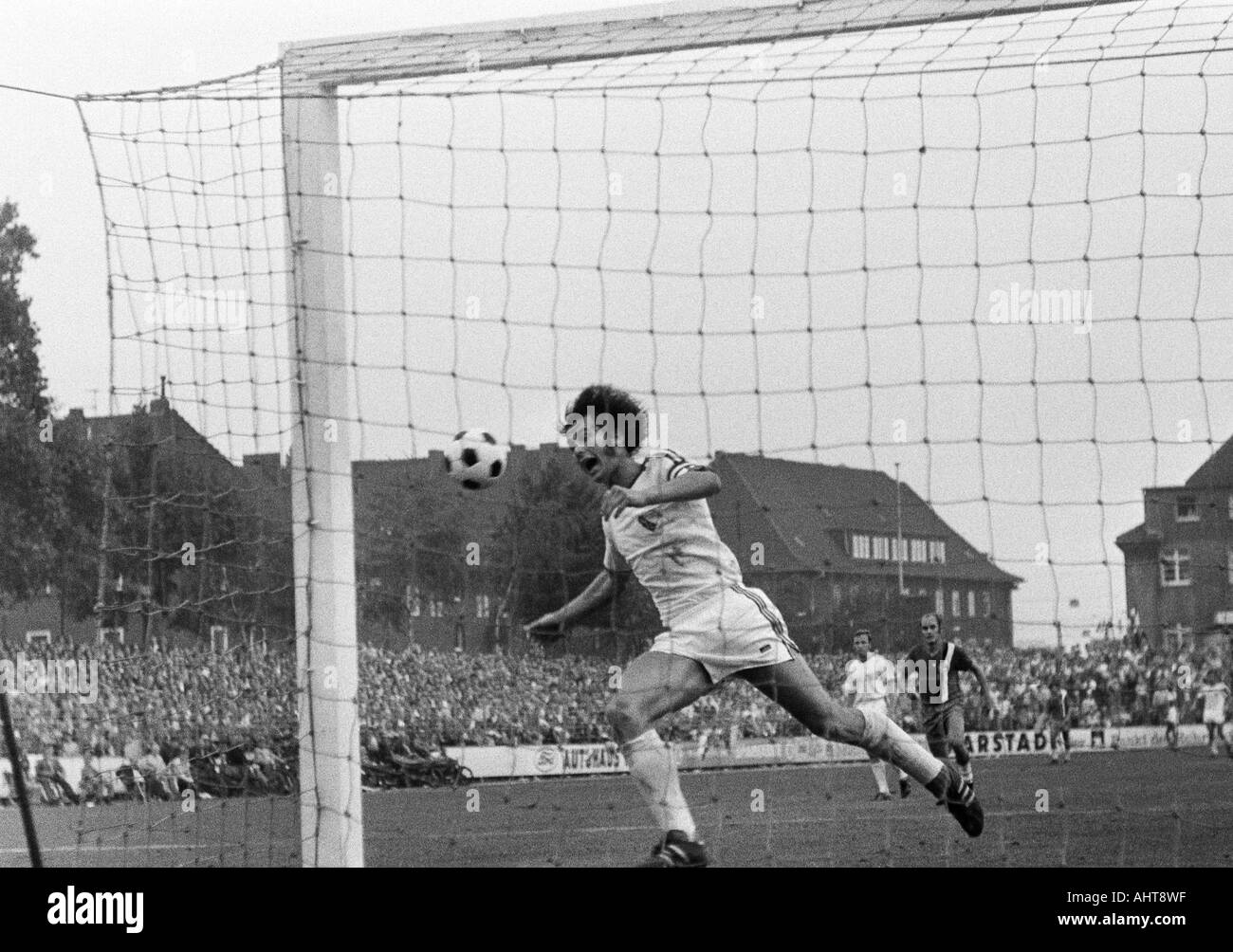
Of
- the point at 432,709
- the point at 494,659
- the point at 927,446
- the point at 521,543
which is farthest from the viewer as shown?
the point at 521,543

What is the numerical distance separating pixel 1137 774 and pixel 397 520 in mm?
20565

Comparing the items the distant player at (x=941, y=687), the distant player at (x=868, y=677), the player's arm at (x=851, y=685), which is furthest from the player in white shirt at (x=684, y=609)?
the player's arm at (x=851, y=685)

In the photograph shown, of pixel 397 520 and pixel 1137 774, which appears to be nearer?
pixel 1137 774

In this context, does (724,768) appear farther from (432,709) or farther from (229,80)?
(229,80)

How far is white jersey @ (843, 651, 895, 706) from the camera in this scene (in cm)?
1410

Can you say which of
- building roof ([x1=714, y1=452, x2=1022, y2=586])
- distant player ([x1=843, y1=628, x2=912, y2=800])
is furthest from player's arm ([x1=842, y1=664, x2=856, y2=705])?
building roof ([x1=714, y1=452, x2=1022, y2=586])

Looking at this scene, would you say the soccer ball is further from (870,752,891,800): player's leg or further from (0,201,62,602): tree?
(0,201,62,602): tree

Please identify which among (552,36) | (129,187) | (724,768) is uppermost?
(552,36)

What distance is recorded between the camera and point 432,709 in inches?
868

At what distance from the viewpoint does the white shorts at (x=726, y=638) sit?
19.7 feet

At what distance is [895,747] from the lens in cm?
617

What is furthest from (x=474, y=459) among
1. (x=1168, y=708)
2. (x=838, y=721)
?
(x=1168, y=708)

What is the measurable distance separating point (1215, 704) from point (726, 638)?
17288mm
